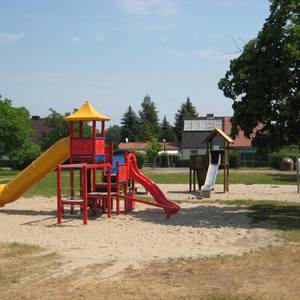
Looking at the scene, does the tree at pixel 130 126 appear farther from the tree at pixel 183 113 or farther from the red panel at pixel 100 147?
the red panel at pixel 100 147

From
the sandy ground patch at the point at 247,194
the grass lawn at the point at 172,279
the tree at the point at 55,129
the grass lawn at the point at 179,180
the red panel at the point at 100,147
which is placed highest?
the tree at the point at 55,129

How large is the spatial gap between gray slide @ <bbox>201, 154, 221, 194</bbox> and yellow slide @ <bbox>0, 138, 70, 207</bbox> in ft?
24.8

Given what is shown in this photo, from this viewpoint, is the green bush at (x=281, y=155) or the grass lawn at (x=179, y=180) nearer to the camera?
the grass lawn at (x=179, y=180)

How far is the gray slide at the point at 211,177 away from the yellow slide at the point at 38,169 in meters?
7.55

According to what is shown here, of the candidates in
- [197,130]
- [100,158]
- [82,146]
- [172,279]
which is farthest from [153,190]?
[197,130]

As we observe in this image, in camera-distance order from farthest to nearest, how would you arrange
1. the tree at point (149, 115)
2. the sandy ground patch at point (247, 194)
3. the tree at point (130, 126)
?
the tree at point (149, 115), the tree at point (130, 126), the sandy ground patch at point (247, 194)

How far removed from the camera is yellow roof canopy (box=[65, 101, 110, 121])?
17828mm

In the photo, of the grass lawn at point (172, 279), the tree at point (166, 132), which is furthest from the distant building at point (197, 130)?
the grass lawn at point (172, 279)

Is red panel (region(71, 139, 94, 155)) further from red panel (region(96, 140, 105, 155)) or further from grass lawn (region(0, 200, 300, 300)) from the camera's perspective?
grass lawn (region(0, 200, 300, 300))

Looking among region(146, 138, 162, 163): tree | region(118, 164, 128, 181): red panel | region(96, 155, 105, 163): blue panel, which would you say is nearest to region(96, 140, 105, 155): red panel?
region(96, 155, 105, 163): blue panel

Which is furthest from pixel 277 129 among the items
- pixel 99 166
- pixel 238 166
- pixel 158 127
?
pixel 158 127

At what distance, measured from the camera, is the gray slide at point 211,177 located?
2378 cm

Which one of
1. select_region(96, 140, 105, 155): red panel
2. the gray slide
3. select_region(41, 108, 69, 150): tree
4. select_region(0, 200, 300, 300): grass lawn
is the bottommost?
select_region(0, 200, 300, 300): grass lawn

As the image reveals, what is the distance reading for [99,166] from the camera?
1709 cm
